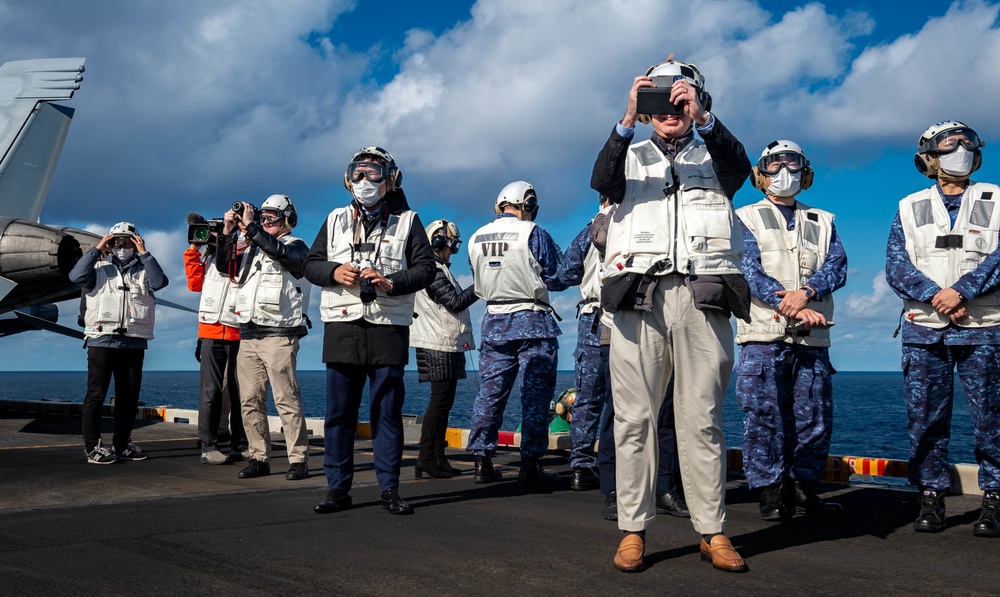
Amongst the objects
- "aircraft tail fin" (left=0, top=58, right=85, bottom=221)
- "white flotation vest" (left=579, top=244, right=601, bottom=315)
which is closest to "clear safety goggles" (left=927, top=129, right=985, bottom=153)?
"white flotation vest" (left=579, top=244, right=601, bottom=315)

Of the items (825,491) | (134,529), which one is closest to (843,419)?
(825,491)

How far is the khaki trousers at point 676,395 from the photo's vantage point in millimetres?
3908

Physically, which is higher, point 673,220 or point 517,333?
point 673,220

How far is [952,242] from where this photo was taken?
5.05 m

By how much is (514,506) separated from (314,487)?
177cm

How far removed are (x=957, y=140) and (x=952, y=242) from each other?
0.63 meters

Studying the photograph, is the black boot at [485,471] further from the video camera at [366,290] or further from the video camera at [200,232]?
the video camera at [200,232]

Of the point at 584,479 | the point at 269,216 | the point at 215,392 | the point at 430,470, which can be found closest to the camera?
the point at 584,479

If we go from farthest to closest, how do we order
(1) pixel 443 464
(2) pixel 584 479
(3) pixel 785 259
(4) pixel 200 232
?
(4) pixel 200 232, (1) pixel 443 464, (2) pixel 584 479, (3) pixel 785 259

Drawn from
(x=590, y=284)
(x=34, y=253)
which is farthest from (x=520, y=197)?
(x=34, y=253)

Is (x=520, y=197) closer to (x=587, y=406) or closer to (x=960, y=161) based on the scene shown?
(x=587, y=406)

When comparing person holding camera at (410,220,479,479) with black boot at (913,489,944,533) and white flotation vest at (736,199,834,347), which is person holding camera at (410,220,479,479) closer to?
white flotation vest at (736,199,834,347)

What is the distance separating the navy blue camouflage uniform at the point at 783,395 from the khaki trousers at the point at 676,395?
142 centimetres

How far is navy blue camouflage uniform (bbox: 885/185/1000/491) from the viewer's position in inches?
192
